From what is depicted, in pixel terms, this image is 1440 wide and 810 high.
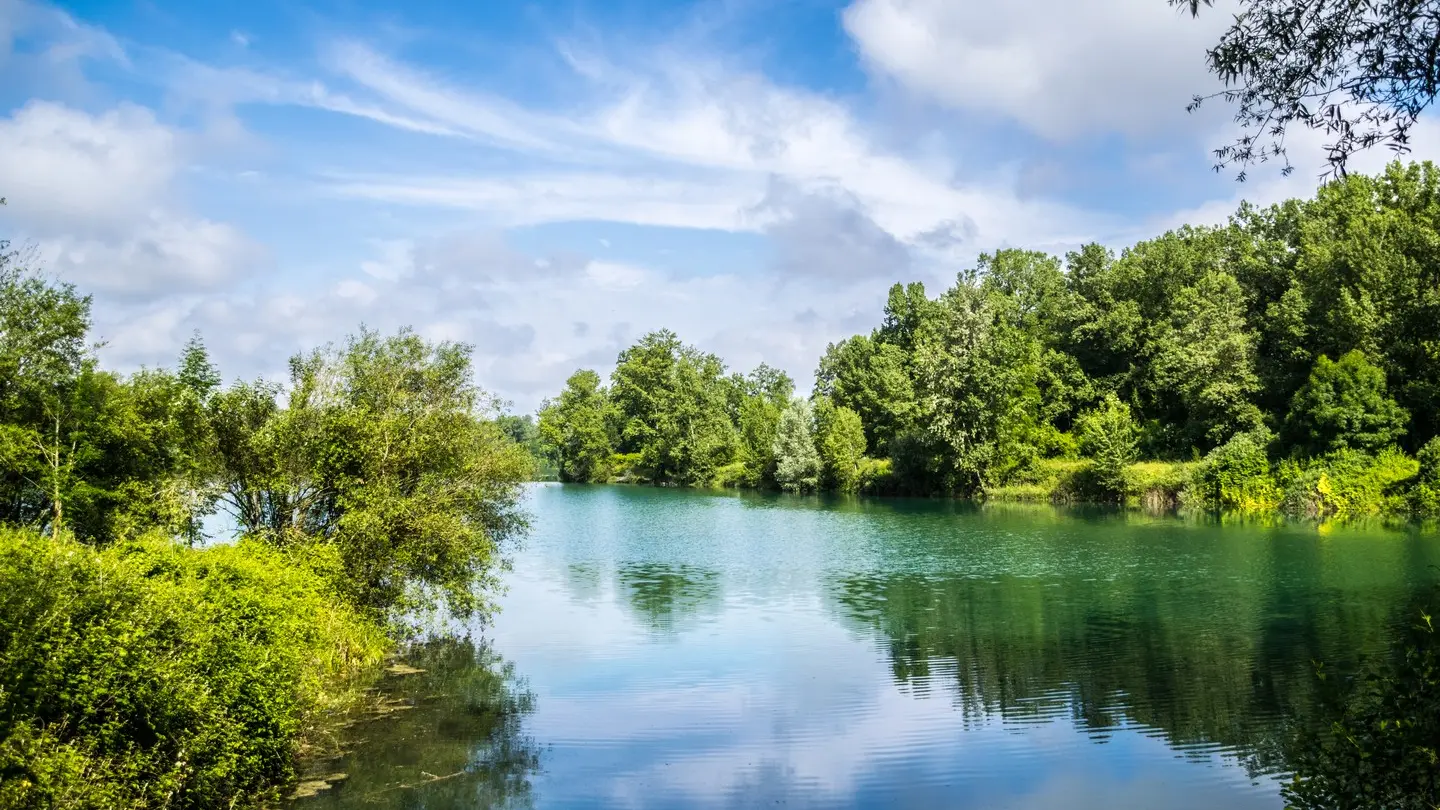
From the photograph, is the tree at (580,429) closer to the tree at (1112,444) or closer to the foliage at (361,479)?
the tree at (1112,444)

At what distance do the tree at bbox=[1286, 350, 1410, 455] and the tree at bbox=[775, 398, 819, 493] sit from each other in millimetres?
43118

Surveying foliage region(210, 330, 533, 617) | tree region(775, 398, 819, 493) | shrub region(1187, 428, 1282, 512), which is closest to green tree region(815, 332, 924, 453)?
tree region(775, 398, 819, 493)

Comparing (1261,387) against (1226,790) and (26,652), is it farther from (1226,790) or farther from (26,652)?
(26,652)

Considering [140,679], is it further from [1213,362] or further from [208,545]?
[1213,362]

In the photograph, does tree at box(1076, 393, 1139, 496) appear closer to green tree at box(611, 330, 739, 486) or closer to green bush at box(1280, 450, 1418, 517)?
green bush at box(1280, 450, 1418, 517)

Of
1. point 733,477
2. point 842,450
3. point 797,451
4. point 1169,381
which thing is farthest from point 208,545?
point 733,477

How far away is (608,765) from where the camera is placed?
15148 mm

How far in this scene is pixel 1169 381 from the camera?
238 ft

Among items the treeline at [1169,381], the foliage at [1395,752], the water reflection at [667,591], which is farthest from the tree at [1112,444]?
the foliage at [1395,752]

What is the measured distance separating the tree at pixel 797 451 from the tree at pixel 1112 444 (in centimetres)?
2677

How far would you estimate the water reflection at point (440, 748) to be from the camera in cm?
1330

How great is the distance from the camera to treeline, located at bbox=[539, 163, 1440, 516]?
55.6 m

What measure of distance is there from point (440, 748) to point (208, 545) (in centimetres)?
873

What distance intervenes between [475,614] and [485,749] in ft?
41.8
